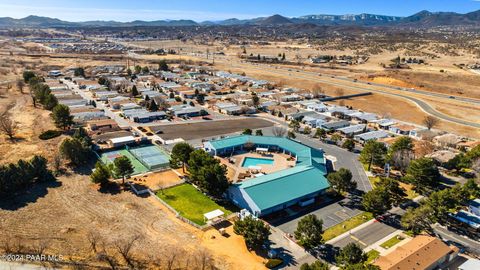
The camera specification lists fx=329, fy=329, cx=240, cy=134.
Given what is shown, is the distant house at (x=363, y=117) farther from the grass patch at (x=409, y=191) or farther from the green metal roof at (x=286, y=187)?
the green metal roof at (x=286, y=187)

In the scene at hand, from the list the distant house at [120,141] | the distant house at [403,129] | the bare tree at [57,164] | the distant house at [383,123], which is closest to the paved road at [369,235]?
the distant house at [403,129]

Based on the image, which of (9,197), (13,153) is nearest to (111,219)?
(9,197)

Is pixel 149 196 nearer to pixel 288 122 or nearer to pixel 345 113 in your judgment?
pixel 288 122

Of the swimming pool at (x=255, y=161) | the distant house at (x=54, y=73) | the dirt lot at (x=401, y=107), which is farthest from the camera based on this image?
the distant house at (x=54, y=73)

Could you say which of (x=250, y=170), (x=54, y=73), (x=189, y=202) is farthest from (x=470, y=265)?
(x=54, y=73)

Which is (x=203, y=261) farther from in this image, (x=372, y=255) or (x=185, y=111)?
(x=185, y=111)

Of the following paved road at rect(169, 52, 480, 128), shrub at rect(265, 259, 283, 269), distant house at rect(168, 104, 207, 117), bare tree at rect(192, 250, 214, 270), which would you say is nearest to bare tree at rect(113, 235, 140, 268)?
bare tree at rect(192, 250, 214, 270)

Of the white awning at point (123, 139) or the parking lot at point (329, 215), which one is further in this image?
the white awning at point (123, 139)
